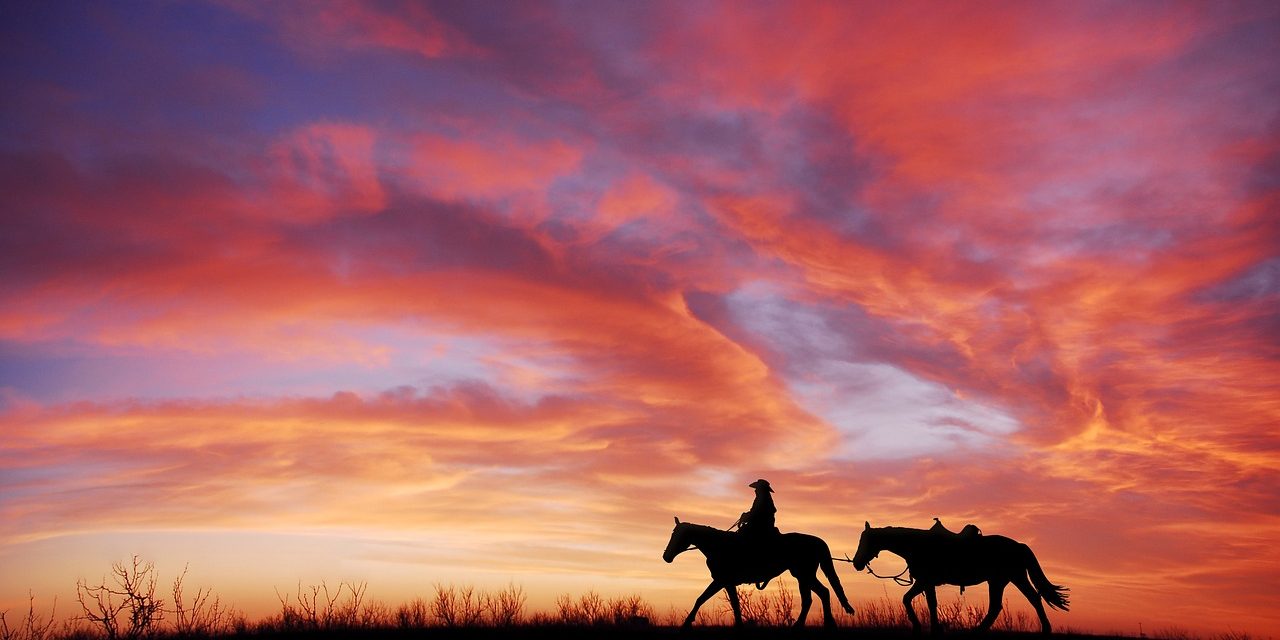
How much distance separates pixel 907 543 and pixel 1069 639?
629 centimetres

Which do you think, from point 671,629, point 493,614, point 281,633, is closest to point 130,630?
point 281,633

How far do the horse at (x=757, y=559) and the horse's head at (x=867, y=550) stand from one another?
2.03 feet

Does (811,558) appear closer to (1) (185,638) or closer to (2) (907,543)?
(2) (907,543)

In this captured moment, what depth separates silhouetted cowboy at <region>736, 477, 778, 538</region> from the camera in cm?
2123

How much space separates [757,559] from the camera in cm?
2086

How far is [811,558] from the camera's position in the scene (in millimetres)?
21328

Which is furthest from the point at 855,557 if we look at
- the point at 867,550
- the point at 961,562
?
the point at 961,562

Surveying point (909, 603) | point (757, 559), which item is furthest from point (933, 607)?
point (757, 559)

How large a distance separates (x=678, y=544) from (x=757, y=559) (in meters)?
1.89

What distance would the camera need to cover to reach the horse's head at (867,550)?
21.3 metres

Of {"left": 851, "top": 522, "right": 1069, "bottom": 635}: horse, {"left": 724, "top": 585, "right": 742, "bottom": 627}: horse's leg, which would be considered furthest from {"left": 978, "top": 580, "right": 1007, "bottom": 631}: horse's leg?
{"left": 724, "top": 585, "right": 742, "bottom": 627}: horse's leg

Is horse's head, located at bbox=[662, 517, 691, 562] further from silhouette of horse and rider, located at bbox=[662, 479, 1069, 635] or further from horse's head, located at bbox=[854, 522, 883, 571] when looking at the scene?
horse's head, located at bbox=[854, 522, 883, 571]

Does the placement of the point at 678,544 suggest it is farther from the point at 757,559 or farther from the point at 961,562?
the point at 961,562

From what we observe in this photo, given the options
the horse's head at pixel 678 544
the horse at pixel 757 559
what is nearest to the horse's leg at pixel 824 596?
the horse at pixel 757 559
